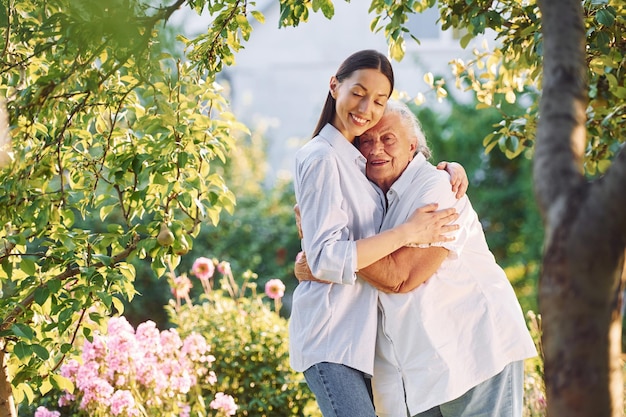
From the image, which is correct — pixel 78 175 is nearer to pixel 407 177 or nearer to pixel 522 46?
pixel 407 177

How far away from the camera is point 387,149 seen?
9.25ft

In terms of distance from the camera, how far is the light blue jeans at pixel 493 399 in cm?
270

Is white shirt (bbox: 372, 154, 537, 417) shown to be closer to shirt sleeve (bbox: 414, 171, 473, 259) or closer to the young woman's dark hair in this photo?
shirt sleeve (bbox: 414, 171, 473, 259)

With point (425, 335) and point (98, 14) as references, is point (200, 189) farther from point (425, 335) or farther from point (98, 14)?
point (98, 14)

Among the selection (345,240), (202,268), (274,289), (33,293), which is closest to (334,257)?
(345,240)

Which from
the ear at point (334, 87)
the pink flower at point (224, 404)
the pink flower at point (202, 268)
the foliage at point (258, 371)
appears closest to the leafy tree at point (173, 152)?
the ear at point (334, 87)

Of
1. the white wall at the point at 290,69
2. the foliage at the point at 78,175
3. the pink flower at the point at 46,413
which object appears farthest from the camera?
the white wall at the point at 290,69

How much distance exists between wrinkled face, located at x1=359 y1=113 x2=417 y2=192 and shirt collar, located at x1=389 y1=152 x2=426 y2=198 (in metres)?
0.03

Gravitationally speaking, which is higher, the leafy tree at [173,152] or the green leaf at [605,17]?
the green leaf at [605,17]

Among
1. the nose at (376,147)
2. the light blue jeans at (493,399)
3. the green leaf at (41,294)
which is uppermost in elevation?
the nose at (376,147)

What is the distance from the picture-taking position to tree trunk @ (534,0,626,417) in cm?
165

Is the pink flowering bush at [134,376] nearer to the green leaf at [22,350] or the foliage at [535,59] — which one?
the green leaf at [22,350]

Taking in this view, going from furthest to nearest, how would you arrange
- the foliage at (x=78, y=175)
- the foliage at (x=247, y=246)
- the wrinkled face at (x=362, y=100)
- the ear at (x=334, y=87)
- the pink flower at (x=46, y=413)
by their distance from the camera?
the foliage at (x=247, y=246)
the pink flower at (x=46, y=413)
the ear at (x=334, y=87)
the wrinkled face at (x=362, y=100)
the foliage at (x=78, y=175)

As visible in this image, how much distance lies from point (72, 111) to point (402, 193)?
3.33 feet
